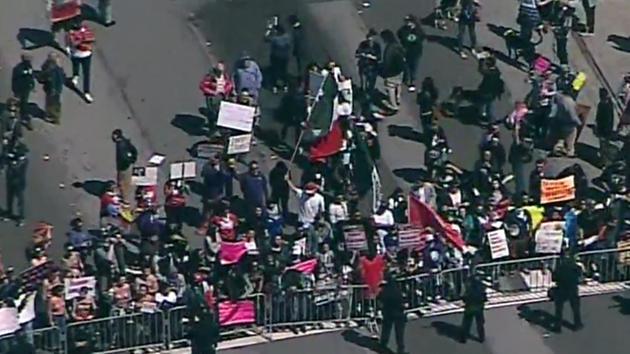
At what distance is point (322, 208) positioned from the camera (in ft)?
152

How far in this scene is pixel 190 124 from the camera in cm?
4991

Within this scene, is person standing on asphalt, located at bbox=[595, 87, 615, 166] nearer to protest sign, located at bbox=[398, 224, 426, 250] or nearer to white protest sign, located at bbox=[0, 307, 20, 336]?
protest sign, located at bbox=[398, 224, 426, 250]

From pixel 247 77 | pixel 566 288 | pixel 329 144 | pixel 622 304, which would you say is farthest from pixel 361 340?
pixel 247 77

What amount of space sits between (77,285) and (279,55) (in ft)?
29.6

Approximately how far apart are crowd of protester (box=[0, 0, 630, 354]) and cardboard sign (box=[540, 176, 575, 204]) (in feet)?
0.43

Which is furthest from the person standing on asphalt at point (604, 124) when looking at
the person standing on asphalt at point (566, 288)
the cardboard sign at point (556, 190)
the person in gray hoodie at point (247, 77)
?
the person in gray hoodie at point (247, 77)

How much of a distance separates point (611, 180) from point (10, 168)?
1119cm

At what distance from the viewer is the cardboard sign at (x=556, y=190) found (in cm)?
4734

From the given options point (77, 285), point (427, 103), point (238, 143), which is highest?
point (427, 103)

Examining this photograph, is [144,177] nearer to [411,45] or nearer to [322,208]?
[322,208]

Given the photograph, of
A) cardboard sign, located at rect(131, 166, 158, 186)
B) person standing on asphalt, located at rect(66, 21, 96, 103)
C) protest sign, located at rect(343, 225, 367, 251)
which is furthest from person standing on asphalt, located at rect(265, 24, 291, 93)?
protest sign, located at rect(343, 225, 367, 251)

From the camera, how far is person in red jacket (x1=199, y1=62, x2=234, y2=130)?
49.0 m

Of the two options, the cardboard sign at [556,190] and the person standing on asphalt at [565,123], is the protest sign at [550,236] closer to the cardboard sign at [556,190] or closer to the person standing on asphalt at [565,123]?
the cardboard sign at [556,190]

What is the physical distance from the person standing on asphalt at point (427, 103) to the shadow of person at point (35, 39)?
23.4 feet
